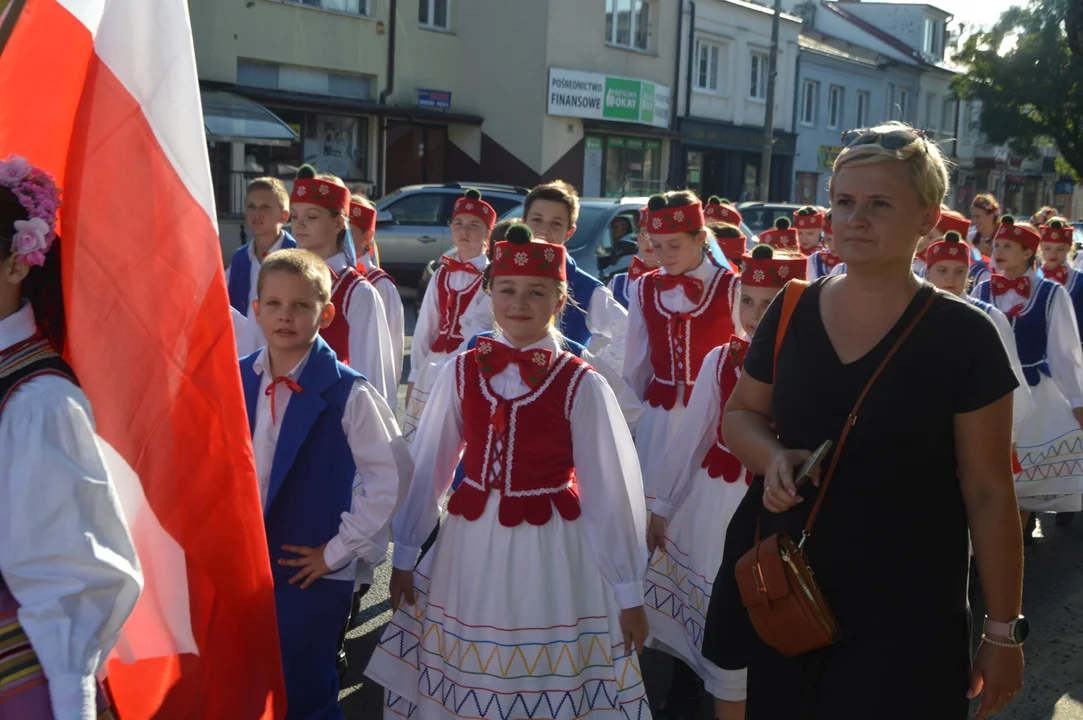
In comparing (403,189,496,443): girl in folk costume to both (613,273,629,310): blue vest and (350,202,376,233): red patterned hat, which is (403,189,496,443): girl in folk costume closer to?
(350,202,376,233): red patterned hat

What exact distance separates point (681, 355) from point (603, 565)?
219 centimetres

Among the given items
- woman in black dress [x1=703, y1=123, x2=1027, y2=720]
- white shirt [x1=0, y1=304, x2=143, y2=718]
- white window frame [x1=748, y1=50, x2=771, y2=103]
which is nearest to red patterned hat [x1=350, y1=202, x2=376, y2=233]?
woman in black dress [x1=703, y1=123, x2=1027, y2=720]

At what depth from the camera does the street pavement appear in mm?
4844

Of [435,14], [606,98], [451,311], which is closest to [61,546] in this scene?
[451,311]

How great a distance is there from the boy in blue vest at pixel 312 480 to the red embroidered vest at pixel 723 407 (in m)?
1.36

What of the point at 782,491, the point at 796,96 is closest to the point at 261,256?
the point at 782,491

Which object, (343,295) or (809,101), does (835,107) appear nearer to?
(809,101)

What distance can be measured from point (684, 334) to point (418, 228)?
1260cm

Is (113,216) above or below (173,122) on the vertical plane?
below

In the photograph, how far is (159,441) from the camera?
7.91ft

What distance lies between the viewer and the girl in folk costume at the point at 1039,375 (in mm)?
7371

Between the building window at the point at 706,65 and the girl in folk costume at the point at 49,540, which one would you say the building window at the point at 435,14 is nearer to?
the building window at the point at 706,65

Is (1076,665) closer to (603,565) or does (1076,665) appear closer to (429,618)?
(603,565)

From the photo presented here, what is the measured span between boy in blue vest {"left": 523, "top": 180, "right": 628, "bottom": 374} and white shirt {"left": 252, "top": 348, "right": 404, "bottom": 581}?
2.66 metres
